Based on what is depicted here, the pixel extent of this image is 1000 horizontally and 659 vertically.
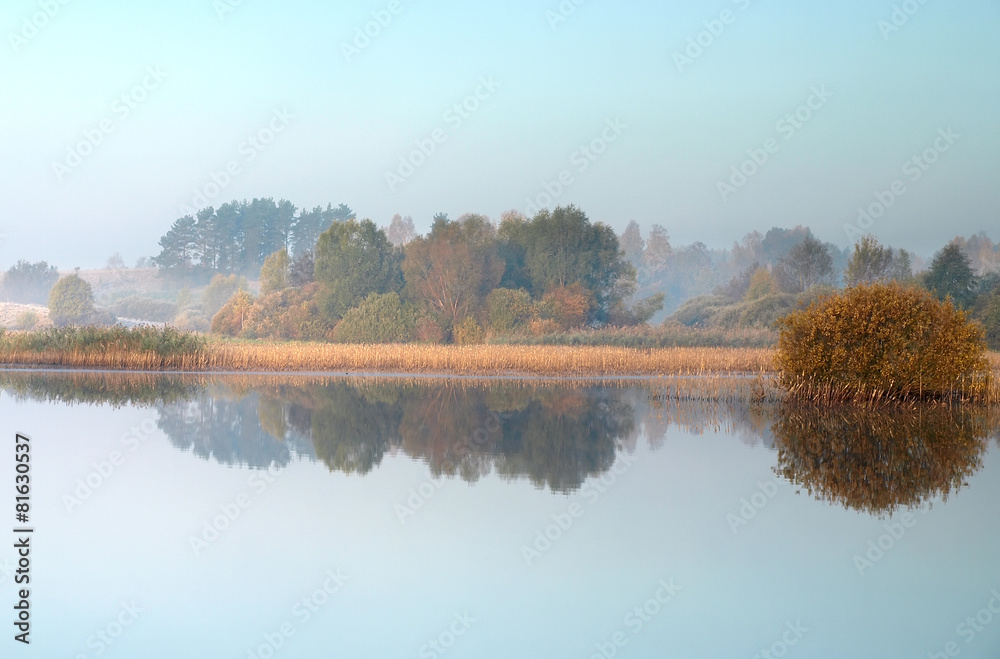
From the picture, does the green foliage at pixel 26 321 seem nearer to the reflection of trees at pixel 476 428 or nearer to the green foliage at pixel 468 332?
Result: the green foliage at pixel 468 332

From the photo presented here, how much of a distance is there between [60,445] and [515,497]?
307 inches

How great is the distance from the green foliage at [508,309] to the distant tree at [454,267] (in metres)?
1.52

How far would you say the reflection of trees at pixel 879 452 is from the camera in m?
11.4

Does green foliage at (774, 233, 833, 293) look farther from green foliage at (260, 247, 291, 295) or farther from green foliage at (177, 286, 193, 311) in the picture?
green foliage at (177, 286, 193, 311)

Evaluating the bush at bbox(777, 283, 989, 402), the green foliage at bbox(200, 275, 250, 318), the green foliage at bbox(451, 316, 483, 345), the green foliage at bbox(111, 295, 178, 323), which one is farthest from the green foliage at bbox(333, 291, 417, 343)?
the green foliage at bbox(111, 295, 178, 323)

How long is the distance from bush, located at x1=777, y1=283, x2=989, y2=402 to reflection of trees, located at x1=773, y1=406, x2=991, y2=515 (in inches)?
28.4

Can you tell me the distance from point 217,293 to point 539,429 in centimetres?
8125

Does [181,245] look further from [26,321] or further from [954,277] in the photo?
[954,277]

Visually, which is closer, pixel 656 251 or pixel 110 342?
pixel 110 342

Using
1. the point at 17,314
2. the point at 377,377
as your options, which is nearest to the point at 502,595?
the point at 377,377

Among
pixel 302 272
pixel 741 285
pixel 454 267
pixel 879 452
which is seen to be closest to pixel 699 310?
pixel 454 267

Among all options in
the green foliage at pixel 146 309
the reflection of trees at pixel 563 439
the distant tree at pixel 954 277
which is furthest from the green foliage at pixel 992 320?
the green foliage at pixel 146 309

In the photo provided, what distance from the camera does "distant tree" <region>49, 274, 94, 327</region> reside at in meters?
83.9

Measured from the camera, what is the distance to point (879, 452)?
14.0 metres
